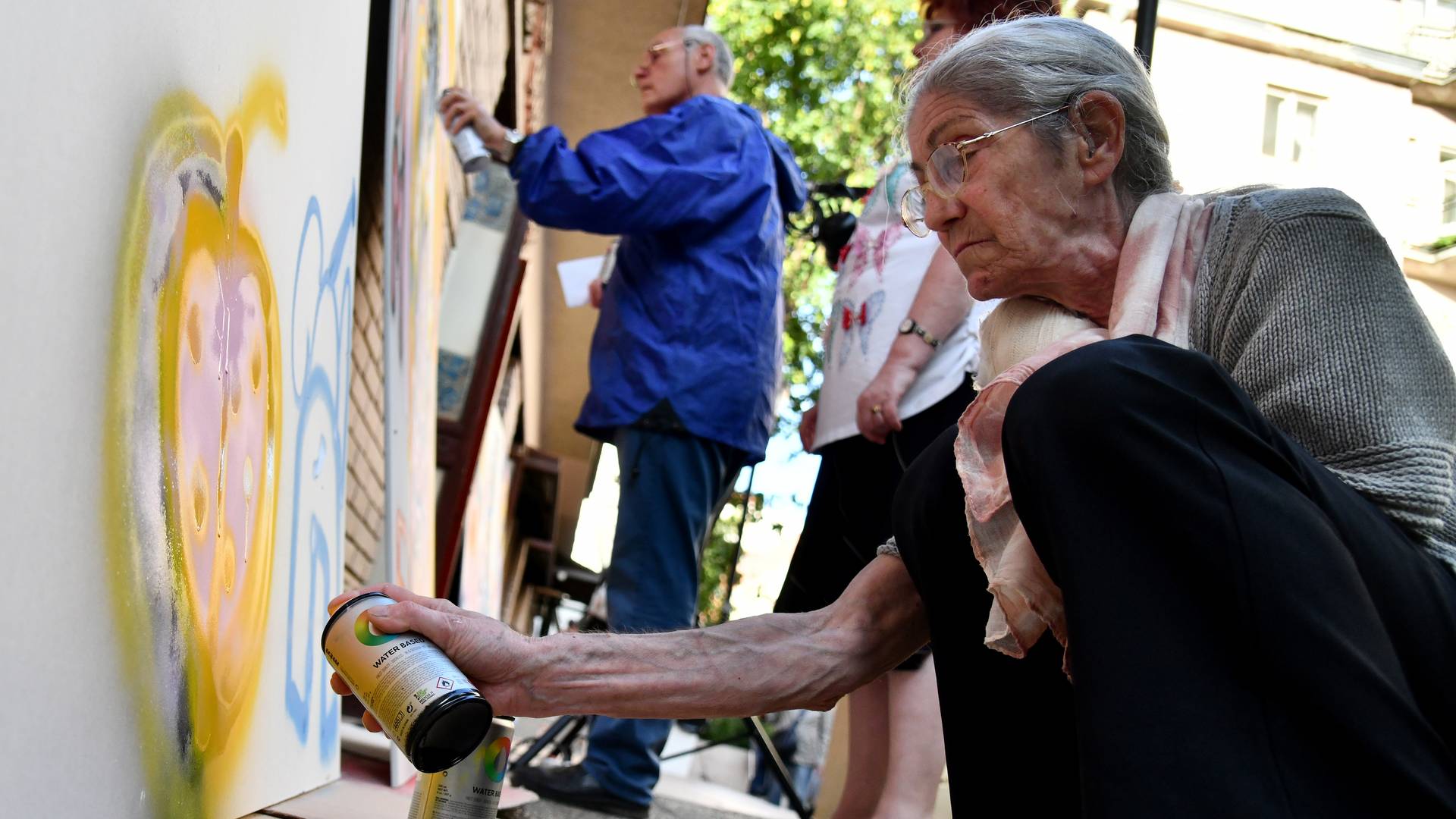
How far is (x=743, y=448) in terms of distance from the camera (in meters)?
2.84

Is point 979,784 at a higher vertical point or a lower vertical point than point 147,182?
lower

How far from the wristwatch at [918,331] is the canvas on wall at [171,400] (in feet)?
3.50

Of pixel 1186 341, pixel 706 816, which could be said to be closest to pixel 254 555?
Answer: pixel 1186 341

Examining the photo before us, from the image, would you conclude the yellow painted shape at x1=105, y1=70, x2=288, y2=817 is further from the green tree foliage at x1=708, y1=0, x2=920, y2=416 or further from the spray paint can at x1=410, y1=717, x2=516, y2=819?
the green tree foliage at x1=708, y1=0, x2=920, y2=416

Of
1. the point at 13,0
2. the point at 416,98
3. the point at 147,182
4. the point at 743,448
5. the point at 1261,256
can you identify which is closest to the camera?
the point at 13,0

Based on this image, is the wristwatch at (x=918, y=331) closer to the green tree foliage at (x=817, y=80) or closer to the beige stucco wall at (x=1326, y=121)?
the green tree foliage at (x=817, y=80)

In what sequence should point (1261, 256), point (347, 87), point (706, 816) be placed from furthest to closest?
point (706, 816), point (347, 87), point (1261, 256)

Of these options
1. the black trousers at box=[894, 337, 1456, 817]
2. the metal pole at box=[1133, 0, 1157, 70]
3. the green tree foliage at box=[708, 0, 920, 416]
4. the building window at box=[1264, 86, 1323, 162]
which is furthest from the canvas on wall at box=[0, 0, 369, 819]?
the building window at box=[1264, 86, 1323, 162]

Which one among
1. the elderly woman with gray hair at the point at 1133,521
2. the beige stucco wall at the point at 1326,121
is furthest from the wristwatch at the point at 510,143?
the beige stucco wall at the point at 1326,121

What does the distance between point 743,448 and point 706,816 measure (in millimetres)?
903

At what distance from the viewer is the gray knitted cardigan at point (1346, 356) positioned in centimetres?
108

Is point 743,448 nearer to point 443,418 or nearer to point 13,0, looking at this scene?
point 443,418

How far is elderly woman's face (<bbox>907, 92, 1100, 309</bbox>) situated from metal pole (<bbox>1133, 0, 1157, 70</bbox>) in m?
1.48

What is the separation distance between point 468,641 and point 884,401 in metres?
1.28
